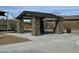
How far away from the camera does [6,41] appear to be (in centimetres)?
855

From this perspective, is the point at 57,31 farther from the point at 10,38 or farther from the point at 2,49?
the point at 2,49

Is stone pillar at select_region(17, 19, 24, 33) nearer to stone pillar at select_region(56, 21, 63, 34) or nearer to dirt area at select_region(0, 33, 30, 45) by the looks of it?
dirt area at select_region(0, 33, 30, 45)

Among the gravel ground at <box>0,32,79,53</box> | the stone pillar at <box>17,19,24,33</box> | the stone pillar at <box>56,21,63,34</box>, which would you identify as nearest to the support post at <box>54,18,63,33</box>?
the stone pillar at <box>56,21,63,34</box>

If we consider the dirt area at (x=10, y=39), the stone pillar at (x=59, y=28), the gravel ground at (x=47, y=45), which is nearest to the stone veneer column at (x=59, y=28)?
the stone pillar at (x=59, y=28)

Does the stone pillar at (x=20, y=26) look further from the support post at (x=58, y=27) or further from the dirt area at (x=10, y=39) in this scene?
the support post at (x=58, y=27)

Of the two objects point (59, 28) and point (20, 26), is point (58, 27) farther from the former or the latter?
point (20, 26)

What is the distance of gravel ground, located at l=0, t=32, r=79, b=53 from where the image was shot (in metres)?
7.55

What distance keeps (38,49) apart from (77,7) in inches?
94.9

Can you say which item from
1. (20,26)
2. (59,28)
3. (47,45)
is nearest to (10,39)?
(20,26)

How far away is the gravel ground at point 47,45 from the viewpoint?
24.8ft
